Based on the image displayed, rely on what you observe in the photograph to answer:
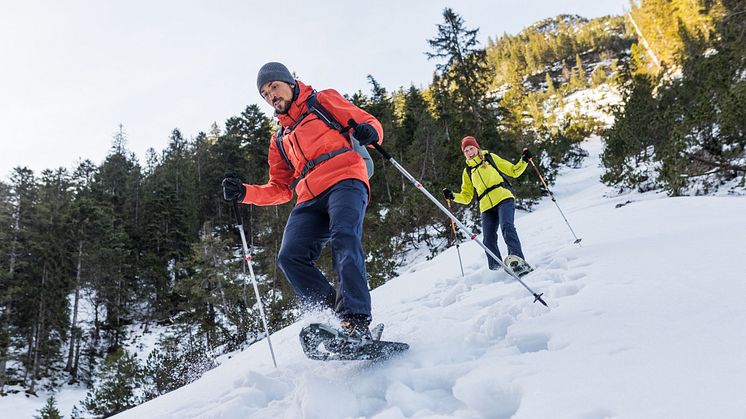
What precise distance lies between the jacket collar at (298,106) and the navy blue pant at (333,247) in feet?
2.26

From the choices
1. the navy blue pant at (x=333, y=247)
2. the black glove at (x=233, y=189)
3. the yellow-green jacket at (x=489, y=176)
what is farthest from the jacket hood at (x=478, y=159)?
the black glove at (x=233, y=189)

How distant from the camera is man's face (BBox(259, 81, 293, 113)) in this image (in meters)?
3.16

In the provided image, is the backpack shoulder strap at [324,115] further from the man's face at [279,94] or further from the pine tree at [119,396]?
the pine tree at [119,396]

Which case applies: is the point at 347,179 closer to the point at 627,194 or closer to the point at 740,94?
the point at 740,94

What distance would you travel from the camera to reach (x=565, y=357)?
73.9 inches

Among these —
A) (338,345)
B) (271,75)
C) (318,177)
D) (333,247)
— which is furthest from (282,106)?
(338,345)

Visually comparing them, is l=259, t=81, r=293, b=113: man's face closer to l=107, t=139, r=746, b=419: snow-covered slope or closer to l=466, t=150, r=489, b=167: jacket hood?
l=107, t=139, r=746, b=419: snow-covered slope

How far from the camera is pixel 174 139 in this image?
174 ft

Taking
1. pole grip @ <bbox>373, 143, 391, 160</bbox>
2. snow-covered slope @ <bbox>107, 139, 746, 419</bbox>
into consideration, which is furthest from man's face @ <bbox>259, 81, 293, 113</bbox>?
snow-covered slope @ <bbox>107, 139, 746, 419</bbox>

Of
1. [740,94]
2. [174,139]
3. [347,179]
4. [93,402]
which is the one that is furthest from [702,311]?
[174,139]

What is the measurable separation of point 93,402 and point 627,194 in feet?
67.4

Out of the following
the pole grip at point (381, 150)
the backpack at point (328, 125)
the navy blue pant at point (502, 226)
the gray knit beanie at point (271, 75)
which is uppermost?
the gray knit beanie at point (271, 75)

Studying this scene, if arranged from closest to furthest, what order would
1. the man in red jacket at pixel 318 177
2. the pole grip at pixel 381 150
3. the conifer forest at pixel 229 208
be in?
the man in red jacket at pixel 318 177
the pole grip at pixel 381 150
the conifer forest at pixel 229 208

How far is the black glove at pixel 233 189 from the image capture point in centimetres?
331
